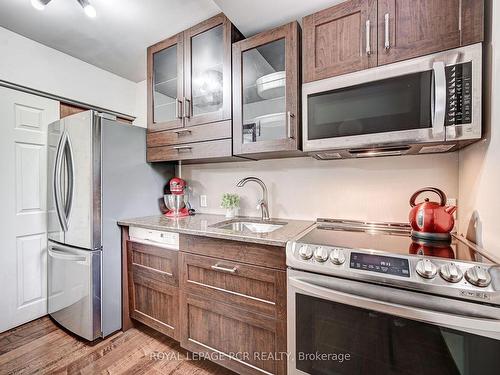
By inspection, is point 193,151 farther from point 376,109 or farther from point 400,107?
point 400,107

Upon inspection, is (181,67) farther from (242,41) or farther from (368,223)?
(368,223)

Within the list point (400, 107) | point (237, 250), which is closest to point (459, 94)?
point (400, 107)

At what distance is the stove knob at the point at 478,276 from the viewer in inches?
29.8

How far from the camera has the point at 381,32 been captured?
45.5 inches

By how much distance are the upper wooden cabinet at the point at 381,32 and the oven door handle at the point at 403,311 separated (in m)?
1.10

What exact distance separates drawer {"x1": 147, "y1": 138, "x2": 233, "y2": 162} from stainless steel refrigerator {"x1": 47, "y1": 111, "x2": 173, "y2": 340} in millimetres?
150

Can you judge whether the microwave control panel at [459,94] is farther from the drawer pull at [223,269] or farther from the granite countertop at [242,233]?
Answer: the drawer pull at [223,269]

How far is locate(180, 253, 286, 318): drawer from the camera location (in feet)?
3.87

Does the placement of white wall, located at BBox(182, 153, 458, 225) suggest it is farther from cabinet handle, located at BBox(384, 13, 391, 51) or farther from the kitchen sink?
cabinet handle, located at BBox(384, 13, 391, 51)

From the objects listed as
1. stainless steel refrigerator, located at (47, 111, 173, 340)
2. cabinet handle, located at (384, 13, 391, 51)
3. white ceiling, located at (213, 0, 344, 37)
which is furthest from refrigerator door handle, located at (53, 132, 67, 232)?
cabinet handle, located at (384, 13, 391, 51)

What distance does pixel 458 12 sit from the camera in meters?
1.01

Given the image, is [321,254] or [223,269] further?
[223,269]

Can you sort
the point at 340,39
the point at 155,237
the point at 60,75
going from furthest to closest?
the point at 60,75 < the point at 155,237 < the point at 340,39

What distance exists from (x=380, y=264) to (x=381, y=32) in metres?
Result: 1.12
